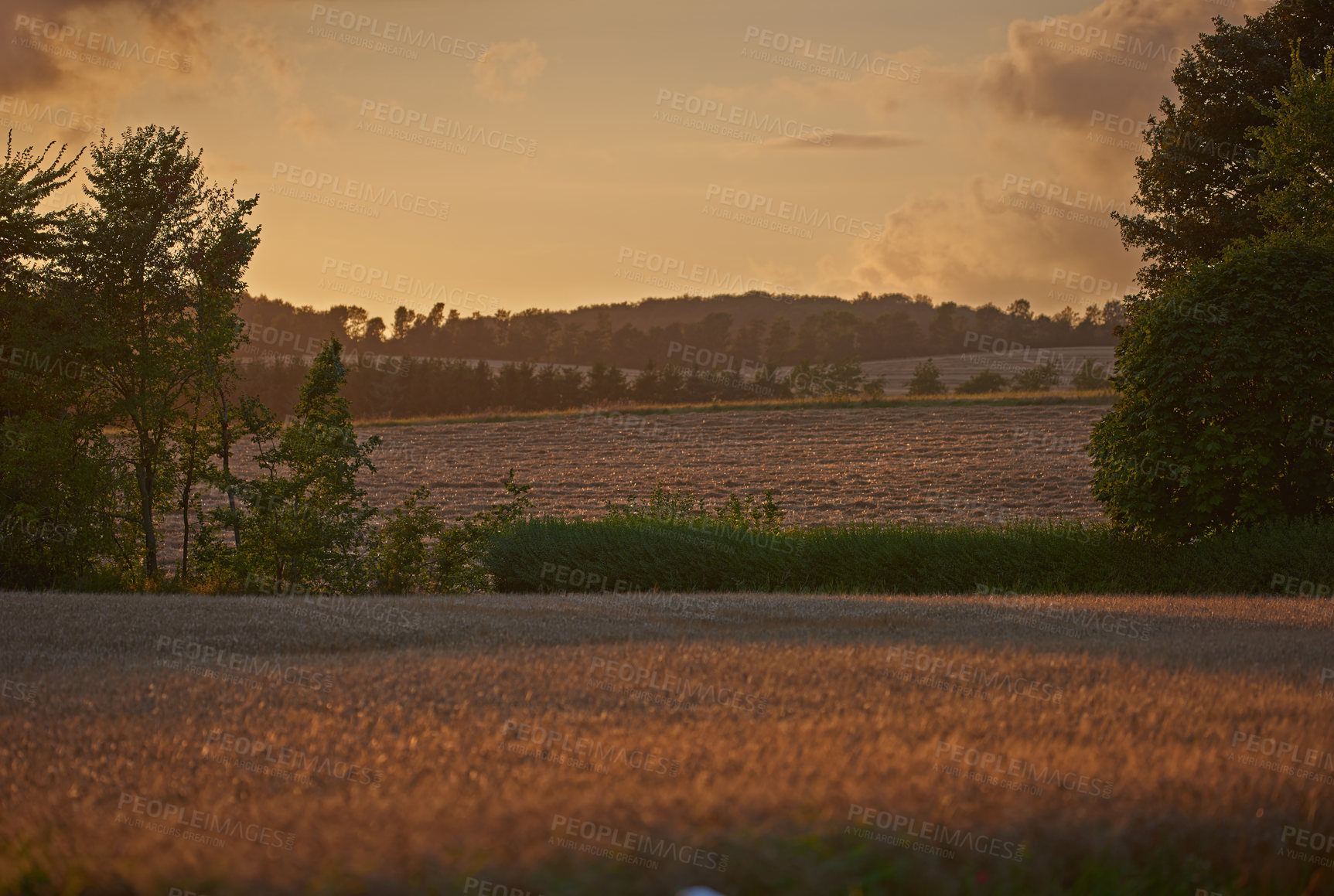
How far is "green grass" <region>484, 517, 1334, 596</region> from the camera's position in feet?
37.2

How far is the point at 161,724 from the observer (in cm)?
368

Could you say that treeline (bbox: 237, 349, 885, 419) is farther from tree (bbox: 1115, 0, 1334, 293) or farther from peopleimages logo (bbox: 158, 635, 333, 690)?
peopleimages logo (bbox: 158, 635, 333, 690)

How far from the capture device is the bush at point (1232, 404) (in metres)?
11.3

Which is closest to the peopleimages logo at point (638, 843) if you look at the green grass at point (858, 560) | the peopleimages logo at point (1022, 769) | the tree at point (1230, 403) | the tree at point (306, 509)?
the peopleimages logo at point (1022, 769)

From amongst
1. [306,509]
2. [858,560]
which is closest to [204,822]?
[306,509]

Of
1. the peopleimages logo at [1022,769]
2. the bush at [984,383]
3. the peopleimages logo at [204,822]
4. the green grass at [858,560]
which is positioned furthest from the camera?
the bush at [984,383]

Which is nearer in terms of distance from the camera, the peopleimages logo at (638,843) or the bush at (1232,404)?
the peopleimages logo at (638,843)

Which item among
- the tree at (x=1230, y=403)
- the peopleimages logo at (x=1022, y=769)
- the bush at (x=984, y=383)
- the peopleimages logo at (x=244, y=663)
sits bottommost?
the peopleimages logo at (x=244, y=663)

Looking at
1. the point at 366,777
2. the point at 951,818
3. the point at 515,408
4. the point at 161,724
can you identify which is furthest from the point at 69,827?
the point at 515,408

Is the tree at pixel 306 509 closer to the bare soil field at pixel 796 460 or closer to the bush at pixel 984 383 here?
the bare soil field at pixel 796 460

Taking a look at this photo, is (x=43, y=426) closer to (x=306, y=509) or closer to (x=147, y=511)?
(x=147, y=511)

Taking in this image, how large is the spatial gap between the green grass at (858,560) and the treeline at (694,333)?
240ft

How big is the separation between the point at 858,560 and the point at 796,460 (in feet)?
75.2

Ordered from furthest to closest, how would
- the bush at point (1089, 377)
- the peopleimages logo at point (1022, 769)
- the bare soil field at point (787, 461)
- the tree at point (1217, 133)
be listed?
the bush at point (1089, 377), the bare soil field at point (787, 461), the tree at point (1217, 133), the peopleimages logo at point (1022, 769)
